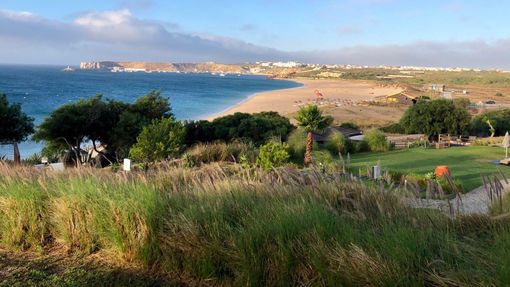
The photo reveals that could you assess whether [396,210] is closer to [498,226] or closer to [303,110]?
[498,226]

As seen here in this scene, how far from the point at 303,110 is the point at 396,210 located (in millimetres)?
13123

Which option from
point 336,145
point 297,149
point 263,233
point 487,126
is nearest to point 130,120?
point 297,149

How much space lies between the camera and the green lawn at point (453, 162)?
13573 millimetres

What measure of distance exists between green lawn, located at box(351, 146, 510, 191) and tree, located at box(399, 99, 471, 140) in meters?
15.4

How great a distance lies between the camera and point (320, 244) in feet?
9.45

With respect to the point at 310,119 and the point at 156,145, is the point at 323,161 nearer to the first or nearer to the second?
the point at 310,119

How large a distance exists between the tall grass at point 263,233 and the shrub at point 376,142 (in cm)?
1857

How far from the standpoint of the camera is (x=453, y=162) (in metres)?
16.3

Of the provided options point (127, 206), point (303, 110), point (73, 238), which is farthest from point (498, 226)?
point (303, 110)

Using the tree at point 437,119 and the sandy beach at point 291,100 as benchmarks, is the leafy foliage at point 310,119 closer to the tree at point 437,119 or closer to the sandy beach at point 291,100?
the tree at point 437,119

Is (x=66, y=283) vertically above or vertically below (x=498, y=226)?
below

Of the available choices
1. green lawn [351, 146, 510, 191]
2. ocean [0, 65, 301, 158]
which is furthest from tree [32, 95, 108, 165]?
green lawn [351, 146, 510, 191]

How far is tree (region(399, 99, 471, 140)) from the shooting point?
35.1 meters

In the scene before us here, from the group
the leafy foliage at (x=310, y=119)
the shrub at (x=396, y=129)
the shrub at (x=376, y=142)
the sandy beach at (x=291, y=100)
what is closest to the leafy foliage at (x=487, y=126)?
the shrub at (x=396, y=129)
